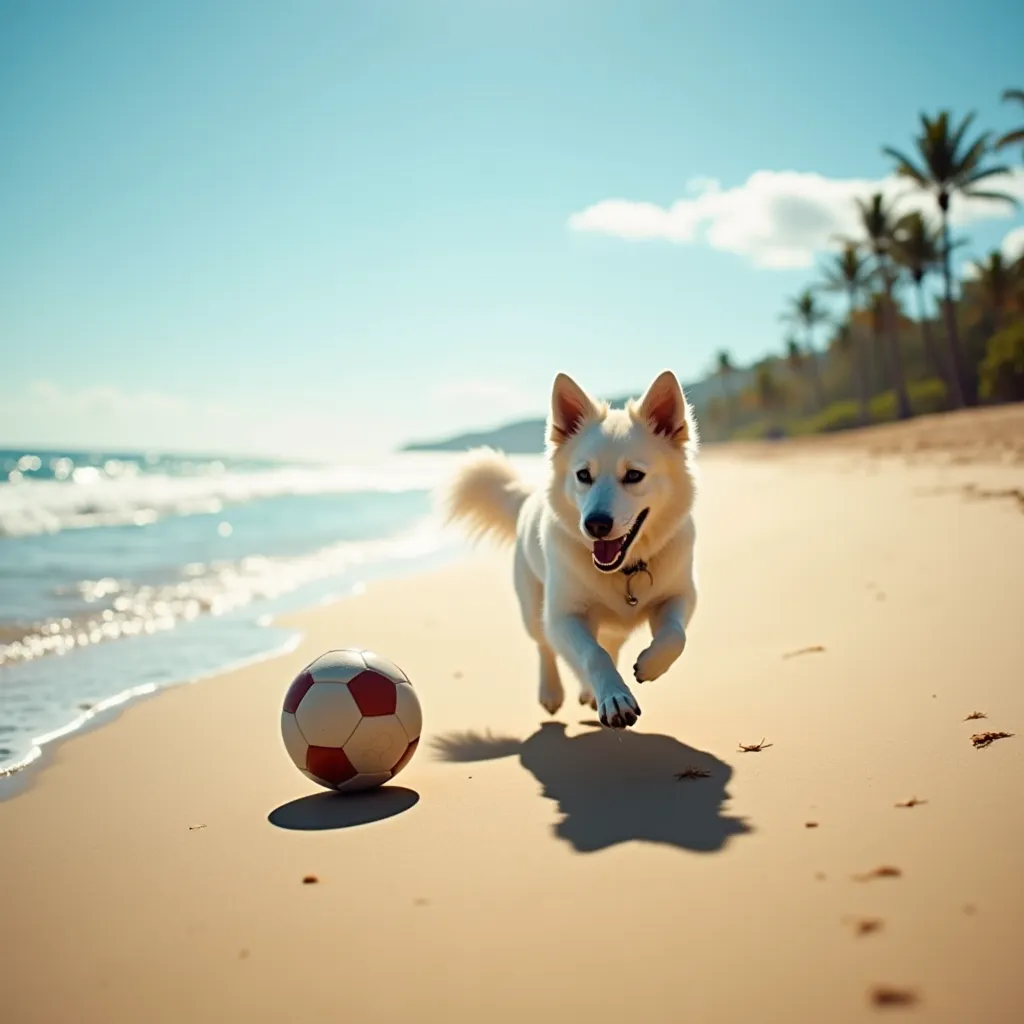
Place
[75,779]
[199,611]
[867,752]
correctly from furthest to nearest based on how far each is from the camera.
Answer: [199,611], [75,779], [867,752]

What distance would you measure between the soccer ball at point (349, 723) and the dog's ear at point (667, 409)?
6.02 ft

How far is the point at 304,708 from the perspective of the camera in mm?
3760

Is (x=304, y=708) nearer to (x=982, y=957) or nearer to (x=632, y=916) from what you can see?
(x=632, y=916)

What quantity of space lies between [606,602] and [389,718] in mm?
1235

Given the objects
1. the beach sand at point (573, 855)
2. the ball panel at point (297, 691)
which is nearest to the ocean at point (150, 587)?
the beach sand at point (573, 855)

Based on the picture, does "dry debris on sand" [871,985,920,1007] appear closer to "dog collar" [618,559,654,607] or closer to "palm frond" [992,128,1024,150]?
"dog collar" [618,559,654,607]

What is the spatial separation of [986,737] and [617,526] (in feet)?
5.50

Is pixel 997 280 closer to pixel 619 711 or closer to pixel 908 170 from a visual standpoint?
pixel 908 170

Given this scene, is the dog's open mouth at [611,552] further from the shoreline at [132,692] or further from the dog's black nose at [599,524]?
the shoreline at [132,692]

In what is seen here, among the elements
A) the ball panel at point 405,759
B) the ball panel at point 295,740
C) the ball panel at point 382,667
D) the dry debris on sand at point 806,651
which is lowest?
the dry debris on sand at point 806,651

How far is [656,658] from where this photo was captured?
378 cm

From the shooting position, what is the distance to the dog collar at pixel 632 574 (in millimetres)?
4328

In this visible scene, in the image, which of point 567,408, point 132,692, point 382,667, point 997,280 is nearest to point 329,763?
point 382,667

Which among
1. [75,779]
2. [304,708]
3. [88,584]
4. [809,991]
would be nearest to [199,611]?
[88,584]
